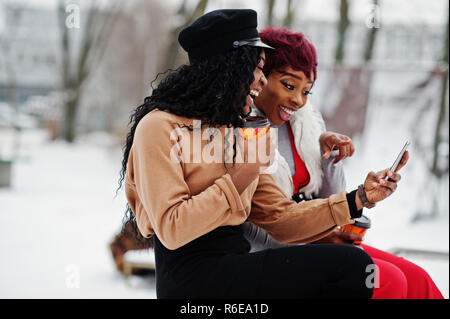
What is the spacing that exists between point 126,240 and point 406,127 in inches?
143

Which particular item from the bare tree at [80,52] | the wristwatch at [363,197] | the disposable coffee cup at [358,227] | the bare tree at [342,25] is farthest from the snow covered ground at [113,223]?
the bare tree at [80,52]

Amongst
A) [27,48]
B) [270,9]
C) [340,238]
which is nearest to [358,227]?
[340,238]

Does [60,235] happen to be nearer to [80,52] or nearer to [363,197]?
A: [363,197]

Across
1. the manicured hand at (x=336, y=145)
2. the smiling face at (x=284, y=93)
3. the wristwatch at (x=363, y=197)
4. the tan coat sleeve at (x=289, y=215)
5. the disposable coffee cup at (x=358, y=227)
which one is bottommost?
the disposable coffee cup at (x=358, y=227)

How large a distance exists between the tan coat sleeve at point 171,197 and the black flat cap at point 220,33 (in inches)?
12.9

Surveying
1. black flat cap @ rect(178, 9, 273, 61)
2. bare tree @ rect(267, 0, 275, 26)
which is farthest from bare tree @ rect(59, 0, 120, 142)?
black flat cap @ rect(178, 9, 273, 61)

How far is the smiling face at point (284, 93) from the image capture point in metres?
2.11

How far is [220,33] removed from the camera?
170 cm

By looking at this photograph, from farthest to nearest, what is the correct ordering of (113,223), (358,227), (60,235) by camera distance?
(113,223) → (60,235) → (358,227)

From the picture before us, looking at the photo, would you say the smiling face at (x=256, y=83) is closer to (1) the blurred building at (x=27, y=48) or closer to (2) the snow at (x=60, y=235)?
(2) the snow at (x=60, y=235)

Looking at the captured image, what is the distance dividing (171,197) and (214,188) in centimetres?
13

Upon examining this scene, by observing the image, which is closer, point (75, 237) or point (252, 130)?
point (252, 130)

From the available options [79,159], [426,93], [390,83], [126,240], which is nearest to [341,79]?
[390,83]
